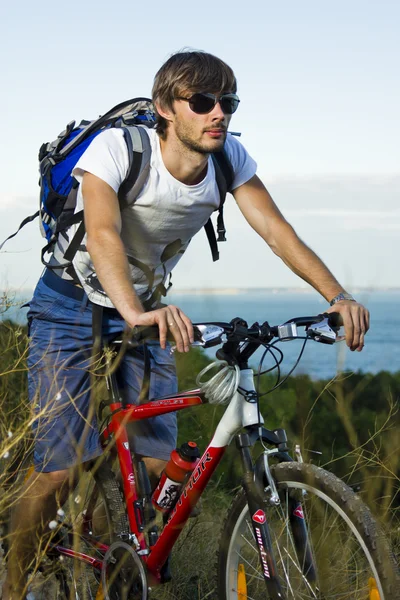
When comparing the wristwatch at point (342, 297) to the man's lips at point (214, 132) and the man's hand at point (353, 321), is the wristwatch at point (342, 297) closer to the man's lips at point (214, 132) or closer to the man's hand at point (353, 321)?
the man's hand at point (353, 321)

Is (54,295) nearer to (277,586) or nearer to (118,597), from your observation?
(118,597)

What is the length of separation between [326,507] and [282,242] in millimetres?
1229

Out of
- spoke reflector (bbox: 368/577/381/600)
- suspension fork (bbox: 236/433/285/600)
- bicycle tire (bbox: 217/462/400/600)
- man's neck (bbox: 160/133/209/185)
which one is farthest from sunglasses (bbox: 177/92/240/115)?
spoke reflector (bbox: 368/577/381/600)

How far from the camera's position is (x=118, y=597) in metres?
3.70

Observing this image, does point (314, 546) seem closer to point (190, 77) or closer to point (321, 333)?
point (321, 333)

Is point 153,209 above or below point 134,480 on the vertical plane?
above

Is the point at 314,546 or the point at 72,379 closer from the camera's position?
the point at 314,546

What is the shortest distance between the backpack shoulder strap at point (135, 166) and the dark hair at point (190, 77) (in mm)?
96

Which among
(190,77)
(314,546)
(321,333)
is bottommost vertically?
(314,546)

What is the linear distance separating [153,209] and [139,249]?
22 cm

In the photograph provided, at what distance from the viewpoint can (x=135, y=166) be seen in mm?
3488

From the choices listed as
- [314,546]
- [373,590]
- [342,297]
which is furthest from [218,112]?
[373,590]

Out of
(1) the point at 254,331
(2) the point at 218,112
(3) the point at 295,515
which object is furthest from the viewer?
(2) the point at 218,112

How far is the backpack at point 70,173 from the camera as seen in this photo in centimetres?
364
